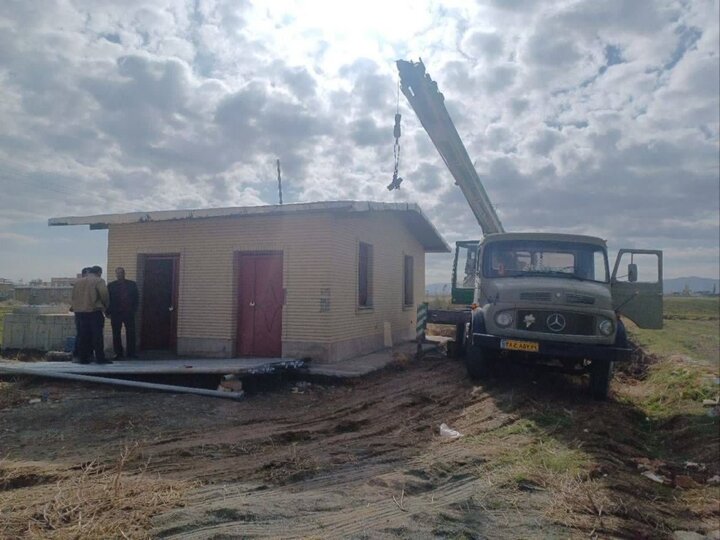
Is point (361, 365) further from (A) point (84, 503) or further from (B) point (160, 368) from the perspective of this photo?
(A) point (84, 503)

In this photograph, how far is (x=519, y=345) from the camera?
8094mm

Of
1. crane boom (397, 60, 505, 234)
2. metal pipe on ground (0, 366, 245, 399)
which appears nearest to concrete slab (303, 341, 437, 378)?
metal pipe on ground (0, 366, 245, 399)

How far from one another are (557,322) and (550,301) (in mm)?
326

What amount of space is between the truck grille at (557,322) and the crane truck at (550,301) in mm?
14

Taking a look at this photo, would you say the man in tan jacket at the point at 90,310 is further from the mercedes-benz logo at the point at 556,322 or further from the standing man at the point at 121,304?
the mercedes-benz logo at the point at 556,322

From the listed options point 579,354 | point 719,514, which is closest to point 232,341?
point 579,354

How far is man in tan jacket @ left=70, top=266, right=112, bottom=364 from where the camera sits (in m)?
9.84

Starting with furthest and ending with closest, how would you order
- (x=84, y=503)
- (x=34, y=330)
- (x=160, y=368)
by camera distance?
(x=34, y=330) → (x=160, y=368) → (x=84, y=503)

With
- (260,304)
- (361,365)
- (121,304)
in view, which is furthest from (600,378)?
(121,304)

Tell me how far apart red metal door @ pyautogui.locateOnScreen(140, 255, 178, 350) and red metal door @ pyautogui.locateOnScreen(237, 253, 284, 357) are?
6.06 ft

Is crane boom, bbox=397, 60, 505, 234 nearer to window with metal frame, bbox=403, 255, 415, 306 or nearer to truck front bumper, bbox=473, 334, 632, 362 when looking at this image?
window with metal frame, bbox=403, 255, 415, 306

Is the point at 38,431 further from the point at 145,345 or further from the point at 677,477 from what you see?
the point at 677,477

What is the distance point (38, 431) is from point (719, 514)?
296 inches

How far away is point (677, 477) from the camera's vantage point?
5738mm
